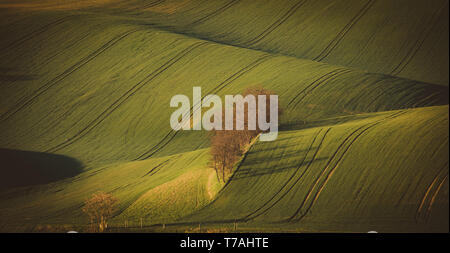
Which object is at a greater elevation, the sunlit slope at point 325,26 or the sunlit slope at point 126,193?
the sunlit slope at point 325,26

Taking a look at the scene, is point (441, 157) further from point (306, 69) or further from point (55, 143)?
point (55, 143)

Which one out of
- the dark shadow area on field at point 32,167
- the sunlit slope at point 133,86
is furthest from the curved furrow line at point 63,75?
the dark shadow area on field at point 32,167

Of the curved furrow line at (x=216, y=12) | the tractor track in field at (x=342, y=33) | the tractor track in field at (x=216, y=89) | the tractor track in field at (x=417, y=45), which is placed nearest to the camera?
the tractor track in field at (x=216, y=89)

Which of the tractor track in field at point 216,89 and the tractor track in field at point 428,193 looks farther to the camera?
the tractor track in field at point 216,89

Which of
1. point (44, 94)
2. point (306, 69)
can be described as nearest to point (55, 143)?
point (44, 94)

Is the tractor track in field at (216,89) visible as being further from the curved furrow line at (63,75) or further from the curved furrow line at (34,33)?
the curved furrow line at (34,33)

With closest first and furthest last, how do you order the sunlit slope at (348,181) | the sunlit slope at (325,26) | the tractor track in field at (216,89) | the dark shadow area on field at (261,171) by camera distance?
1. the sunlit slope at (348,181)
2. the dark shadow area on field at (261,171)
3. the tractor track in field at (216,89)
4. the sunlit slope at (325,26)

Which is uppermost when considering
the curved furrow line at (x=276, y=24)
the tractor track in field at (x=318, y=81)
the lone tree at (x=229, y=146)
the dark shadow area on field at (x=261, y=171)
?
the curved furrow line at (x=276, y=24)

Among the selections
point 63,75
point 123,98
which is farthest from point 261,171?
point 63,75
